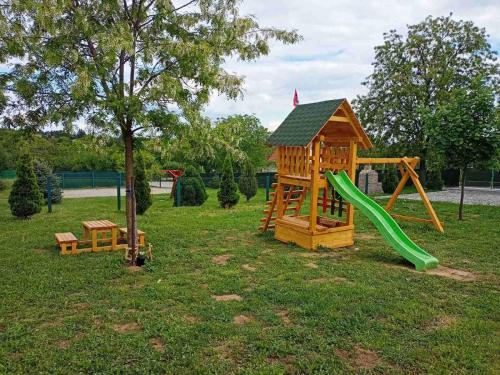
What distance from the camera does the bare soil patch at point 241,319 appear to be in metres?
4.38

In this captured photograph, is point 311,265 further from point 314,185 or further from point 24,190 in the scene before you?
point 24,190

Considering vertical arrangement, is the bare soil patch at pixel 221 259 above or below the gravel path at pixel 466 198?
below

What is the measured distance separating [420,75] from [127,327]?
2170cm

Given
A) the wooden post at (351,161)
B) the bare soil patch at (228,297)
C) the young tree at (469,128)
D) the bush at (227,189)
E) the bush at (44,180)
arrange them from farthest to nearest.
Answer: the bush at (44,180) → the bush at (227,189) → the young tree at (469,128) → the wooden post at (351,161) → the bare soil patch at (228,297)

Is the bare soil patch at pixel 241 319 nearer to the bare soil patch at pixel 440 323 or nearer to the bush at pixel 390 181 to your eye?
the bare soil patch at pixel 440 323

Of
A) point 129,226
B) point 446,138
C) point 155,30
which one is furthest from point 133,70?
point 446,138

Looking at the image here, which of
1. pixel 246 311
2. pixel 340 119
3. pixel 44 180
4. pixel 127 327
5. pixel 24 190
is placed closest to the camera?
pixel 127 327

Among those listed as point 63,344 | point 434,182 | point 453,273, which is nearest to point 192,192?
point 453,273

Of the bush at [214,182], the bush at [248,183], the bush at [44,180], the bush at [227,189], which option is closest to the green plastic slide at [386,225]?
the bush at [227,189]

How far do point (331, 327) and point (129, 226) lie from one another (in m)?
3.83

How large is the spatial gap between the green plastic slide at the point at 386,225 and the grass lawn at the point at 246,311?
0.29 m

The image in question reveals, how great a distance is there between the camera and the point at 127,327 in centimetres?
422

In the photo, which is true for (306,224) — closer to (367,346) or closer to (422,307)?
(422,307)

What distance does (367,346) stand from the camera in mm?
3840
